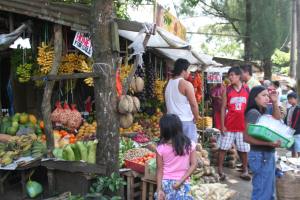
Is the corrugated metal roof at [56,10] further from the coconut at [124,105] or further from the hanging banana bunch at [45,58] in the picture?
the coconut at [124,105]

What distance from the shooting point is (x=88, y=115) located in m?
6.28

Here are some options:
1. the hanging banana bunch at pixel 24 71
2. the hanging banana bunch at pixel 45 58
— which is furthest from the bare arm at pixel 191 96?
the hanging banana bunch at pixel 24 71

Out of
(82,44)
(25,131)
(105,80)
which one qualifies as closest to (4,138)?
(25,131)

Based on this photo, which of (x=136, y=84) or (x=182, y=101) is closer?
(x=182, y=101)

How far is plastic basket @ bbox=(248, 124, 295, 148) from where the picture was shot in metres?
2.71

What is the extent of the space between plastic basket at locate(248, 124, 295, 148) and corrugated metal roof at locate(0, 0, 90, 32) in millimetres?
2881

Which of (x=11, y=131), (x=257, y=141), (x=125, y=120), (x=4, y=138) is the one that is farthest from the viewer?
(x=11, y=131)

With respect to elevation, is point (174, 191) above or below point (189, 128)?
below

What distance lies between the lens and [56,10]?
418cm

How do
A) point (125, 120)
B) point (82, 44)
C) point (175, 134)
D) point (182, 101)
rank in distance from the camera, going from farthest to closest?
point (82, 44) → point (182, 101) → point (125, 120) → point (175, 134)

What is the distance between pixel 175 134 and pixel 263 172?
1.29 meters

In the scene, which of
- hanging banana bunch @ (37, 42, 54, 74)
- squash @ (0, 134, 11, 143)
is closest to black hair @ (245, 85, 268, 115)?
hanging banana bunch @ (37, 42, 54, 74)

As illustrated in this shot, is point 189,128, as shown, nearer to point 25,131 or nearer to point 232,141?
point 232,141

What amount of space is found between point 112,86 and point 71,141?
7.02 feet
